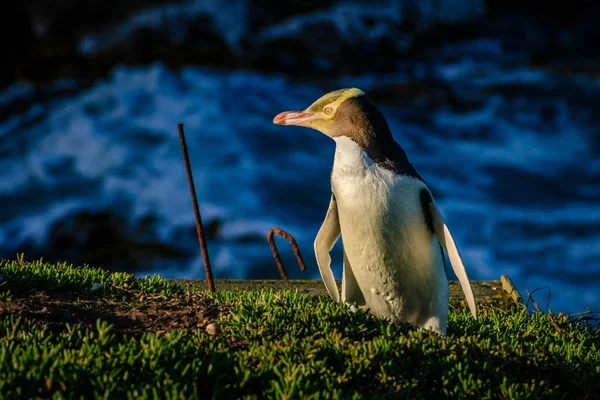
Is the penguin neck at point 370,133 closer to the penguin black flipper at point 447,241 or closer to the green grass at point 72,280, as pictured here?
the penguin black flipper at point 447,241

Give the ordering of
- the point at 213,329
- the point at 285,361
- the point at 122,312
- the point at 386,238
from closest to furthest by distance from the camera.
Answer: the point at 285,361 → the point at 213,329 → the point at 122,312 → the point at 386,238

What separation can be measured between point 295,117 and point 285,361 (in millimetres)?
1997

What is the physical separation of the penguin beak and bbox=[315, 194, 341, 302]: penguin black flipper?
665mm

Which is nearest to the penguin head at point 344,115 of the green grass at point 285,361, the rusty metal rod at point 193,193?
the rusty metal rod at point 193,193

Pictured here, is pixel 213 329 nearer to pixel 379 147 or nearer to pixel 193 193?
pixel 193 193

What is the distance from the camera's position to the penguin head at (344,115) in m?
4.82

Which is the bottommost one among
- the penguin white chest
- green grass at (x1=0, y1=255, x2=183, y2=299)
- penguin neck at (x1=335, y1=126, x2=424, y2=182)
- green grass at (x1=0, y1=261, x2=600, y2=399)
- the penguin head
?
green grass at (x1=0, y1=261, x2=600, y2=399)

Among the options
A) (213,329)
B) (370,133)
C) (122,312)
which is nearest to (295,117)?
(370,133)

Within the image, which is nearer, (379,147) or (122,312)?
(122,312)

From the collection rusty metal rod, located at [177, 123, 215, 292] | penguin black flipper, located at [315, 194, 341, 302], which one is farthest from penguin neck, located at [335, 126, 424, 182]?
rusty metal rod, located at [177, 123, 215, 292]

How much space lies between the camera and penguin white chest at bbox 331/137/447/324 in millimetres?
4711

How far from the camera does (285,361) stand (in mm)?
3873

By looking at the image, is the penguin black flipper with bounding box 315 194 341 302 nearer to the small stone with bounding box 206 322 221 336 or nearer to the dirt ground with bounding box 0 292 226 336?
the dirt ground with bounding box 0 292 226 336

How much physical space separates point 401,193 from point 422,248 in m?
0.46
